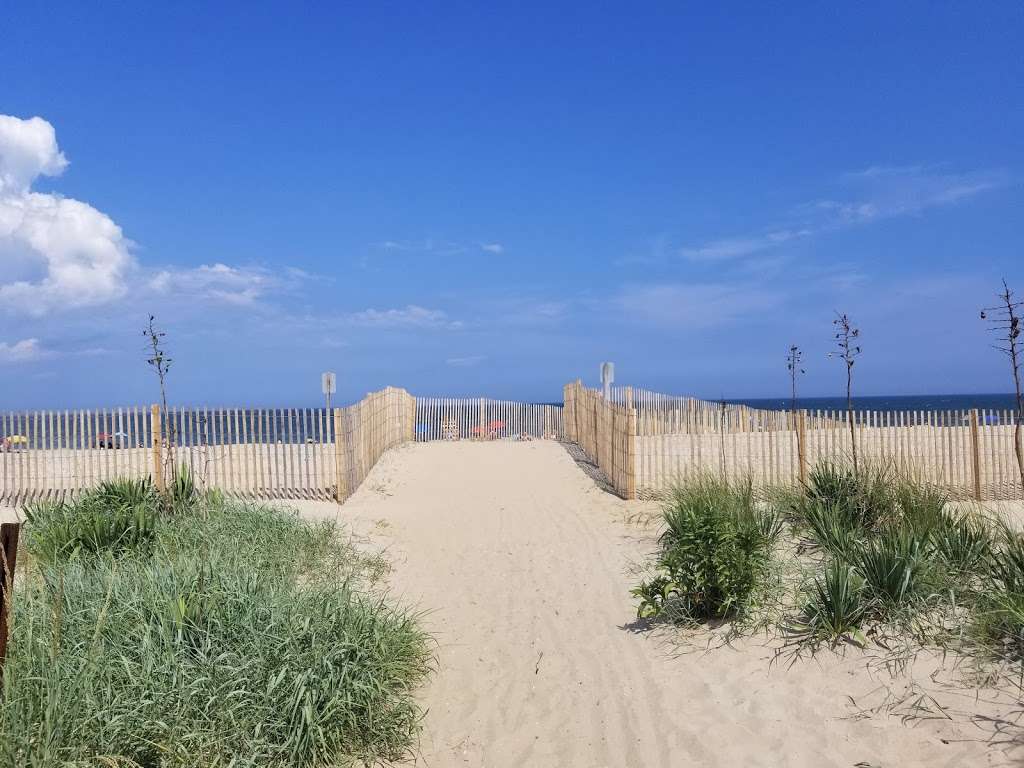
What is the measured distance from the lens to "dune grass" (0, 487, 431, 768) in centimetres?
329

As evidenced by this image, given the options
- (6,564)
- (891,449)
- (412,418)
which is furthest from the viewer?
(412,418)

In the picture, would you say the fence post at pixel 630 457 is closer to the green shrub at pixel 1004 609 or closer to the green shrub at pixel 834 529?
the green shrub at pixel 834 529

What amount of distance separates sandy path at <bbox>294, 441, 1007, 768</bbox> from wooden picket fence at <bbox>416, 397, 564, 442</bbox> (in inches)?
679

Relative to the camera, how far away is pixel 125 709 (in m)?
3.47

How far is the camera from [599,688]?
468cm

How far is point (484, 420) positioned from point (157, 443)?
1584cm

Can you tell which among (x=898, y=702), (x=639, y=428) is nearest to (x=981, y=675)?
(x=898, y=702)

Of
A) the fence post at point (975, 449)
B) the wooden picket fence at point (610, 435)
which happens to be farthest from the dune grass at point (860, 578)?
the fence post at point (975, 449)

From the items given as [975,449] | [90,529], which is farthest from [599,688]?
[975,449]

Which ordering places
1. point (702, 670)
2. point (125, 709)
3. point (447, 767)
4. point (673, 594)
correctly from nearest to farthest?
point (125, 709) → point (447, 767) → point (702, 670) → point (673, 594)

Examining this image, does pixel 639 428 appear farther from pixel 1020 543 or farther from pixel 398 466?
pixel 1020 543

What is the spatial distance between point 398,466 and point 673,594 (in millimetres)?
11635

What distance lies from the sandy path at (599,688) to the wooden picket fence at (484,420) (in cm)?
1726

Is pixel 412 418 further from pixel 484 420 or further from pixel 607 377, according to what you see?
pixel 607 377
